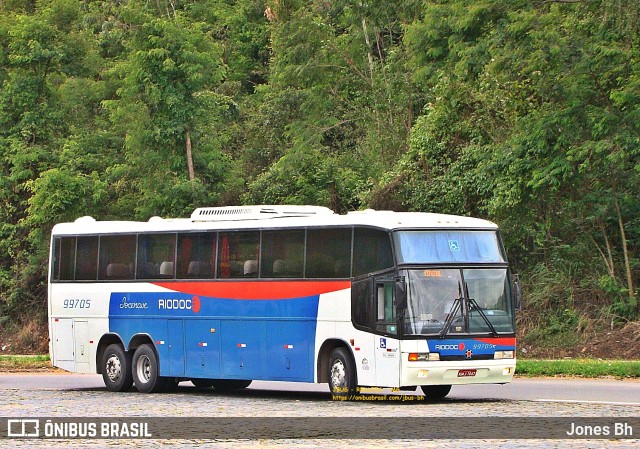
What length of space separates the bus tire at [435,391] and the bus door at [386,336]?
1577 mm

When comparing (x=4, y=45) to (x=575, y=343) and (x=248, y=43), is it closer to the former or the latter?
(x=248, y=43)

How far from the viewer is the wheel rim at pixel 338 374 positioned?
77.4 feet

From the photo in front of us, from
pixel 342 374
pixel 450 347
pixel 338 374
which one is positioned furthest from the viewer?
pixel 338 374

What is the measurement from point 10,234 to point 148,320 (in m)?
25.3

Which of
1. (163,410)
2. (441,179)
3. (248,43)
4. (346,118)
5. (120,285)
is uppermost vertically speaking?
(248,43)

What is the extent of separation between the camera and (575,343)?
3612 centimetres

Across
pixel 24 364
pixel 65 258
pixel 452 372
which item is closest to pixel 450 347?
pixel 452 372

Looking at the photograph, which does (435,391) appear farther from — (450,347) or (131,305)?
(131,305)

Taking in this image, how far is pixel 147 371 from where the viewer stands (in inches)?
1108

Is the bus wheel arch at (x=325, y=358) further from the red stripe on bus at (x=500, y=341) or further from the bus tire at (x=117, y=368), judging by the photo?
the bus tire at (x=117, y=368)

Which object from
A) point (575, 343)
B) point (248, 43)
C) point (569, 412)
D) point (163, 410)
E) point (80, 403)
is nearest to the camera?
point (569, 412)

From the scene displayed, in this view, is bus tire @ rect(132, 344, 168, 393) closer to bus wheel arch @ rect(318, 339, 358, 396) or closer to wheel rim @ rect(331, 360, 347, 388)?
bus wheel arch @ rect(318, 339, 358, 396)

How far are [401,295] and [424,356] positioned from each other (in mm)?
1094

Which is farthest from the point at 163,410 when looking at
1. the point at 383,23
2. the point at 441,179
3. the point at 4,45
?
the point at 4,45
